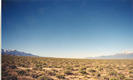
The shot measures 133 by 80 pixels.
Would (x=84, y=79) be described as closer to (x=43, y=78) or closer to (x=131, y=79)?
(x=43, y=78)

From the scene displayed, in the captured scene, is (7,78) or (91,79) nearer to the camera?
(7,78)

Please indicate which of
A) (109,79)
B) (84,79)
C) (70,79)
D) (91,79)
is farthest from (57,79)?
(109,79)

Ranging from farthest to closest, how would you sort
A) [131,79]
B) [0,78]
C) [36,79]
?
[131,79], [36,79], [0,78]

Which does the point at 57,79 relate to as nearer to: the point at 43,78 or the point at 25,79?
the point at 43,78

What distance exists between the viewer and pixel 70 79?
237 inches

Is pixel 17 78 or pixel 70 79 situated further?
pixel 70 79

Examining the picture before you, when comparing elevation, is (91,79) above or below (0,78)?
below

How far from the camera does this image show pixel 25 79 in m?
5.42

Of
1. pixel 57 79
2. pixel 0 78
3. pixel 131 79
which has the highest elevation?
pixel 0 78

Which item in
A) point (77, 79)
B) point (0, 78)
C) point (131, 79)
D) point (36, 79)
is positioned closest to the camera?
point (0, 78)

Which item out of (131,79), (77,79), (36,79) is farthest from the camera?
(131,79)

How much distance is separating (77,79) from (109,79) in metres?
1.86

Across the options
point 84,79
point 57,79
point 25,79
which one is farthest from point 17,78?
point 84,79

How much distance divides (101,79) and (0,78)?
5.40 metres
